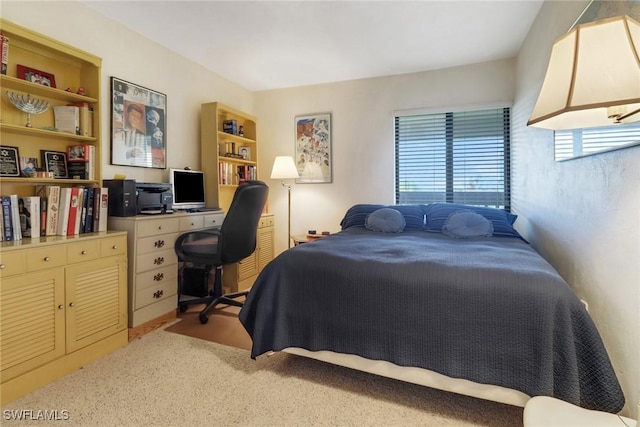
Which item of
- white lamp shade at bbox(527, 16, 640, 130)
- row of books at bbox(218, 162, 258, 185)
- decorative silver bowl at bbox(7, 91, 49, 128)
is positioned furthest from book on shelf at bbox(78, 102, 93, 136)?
white lamp shade at bbox(527, 16, 640, 130)

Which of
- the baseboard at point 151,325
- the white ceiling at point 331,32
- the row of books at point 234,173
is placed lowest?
the baseboard at point 151,325

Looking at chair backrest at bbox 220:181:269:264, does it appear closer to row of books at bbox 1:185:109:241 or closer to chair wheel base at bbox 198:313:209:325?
chair wheel base at bbox 198:313:209:325

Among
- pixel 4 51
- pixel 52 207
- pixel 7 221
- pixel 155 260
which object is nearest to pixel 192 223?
pixel 155 260

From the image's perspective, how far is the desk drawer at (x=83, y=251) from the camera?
185cm

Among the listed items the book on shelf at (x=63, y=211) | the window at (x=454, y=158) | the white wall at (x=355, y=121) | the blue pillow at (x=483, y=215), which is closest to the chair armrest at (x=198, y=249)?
the book on shelf at (x=63, y=211)

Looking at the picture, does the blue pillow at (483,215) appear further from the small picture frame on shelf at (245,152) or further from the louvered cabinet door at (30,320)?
the louvered cabinet door at (30,320)

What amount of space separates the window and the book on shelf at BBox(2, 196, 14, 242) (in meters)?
3.37

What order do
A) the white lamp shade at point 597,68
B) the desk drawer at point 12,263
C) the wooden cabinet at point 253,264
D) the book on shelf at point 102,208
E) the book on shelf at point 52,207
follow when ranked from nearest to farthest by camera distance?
the white lamp shade at point 597,68 < the desk drawer at point 12,263 < the book on shelf at point 52,207 < the book on shelf at point 102,208 < the wooden cabinet at point 253,264

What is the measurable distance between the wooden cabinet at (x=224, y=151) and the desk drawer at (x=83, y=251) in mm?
1481

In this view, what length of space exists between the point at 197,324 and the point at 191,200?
4.18 feet

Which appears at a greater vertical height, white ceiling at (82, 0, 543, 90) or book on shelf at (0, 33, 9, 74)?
white ceiling at (82, 0, 543, 90)

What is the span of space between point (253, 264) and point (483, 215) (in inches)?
97.1

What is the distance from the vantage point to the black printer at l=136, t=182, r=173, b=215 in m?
2.51

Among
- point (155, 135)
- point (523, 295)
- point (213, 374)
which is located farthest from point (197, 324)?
point (523, 295)
